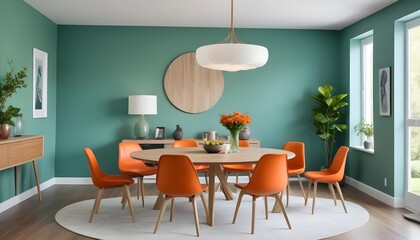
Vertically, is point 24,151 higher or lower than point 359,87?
lower

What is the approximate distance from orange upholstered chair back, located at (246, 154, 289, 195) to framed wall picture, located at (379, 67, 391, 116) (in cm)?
227

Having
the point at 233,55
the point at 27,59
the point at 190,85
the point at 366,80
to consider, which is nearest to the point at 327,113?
the point at 366,80

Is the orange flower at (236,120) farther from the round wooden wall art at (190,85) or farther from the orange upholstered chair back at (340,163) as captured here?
the round wooden wall art at (190,85)

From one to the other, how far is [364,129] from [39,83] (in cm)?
492

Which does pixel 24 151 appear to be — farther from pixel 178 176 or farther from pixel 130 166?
pixel 178 176

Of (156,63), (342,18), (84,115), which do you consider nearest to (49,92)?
(84,115)

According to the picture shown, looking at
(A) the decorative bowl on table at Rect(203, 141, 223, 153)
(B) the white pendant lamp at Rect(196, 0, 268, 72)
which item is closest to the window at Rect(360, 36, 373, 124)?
(B) the white pendant lamp at Rect(196, 0, 268, 72)

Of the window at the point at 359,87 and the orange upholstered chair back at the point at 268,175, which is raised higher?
the window at the point at 359,87

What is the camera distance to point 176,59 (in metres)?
6.96

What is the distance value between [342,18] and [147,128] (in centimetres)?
347

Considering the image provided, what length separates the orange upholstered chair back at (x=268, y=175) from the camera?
3.89 m

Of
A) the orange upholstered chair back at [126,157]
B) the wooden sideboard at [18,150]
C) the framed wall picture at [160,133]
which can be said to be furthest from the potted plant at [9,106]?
the framed wall picture at [160,133]

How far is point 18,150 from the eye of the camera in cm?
464

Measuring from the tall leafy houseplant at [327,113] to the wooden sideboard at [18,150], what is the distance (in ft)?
13.6
